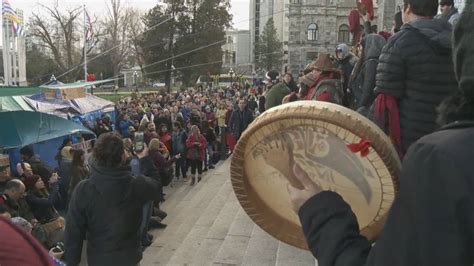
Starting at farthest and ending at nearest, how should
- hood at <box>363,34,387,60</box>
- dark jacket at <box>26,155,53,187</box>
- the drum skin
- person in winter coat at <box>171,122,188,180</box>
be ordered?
person in winter coat at <box>171,122,188,180</box>, dark jacket at <box>26,155,53,187</box>, hood at <box>363,34,387,60</box>, the drum skin

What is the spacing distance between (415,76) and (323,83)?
4.08 feet

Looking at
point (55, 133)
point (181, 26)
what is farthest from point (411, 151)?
point (181, 26)

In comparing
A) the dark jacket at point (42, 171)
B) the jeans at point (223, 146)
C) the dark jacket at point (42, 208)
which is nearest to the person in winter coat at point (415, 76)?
the dark jacket at point (42, 208)

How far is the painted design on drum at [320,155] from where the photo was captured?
6.75 ft

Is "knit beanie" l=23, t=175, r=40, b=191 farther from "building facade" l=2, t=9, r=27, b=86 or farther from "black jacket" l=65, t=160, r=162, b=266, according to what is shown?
"building facade" l=2, t=9, r=27, b=86

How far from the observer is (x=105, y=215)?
13.2 feet

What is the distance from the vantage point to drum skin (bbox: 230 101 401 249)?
1977 mm

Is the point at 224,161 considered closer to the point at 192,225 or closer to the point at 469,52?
the point at 192,225

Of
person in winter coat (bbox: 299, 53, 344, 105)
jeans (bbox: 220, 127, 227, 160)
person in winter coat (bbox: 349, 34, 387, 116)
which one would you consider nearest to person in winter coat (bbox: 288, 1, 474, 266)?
person in winter coat (bbox: 349, 34, 387, 116)

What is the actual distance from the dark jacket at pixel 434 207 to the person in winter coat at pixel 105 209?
3187mm

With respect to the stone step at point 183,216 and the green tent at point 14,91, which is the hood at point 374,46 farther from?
the green tent at point 14,91

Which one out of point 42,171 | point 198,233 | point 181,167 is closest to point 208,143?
point 181,167

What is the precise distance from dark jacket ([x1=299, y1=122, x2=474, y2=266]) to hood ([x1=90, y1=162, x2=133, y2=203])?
3176mm

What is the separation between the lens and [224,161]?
15453 millimetres
